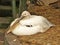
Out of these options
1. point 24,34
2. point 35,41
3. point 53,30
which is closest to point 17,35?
point 24,34

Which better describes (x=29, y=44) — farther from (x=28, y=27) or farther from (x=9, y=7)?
(x=9, y=7)

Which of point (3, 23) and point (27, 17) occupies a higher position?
point (27, 17)

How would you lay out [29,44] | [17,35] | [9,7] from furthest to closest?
[9,7]
[17,35]
[29,44]

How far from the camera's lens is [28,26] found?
1710mm

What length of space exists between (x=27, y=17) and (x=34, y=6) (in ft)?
2.33

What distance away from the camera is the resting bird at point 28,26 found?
1.67 m

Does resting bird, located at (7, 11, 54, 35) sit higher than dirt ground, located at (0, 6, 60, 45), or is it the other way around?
resting bird, located at (7, 11, 54, 35)

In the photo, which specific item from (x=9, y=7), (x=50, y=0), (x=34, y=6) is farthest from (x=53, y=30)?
(x=9, y=7)

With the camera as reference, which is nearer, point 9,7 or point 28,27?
point 28,27

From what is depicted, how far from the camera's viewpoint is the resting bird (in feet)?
5.48

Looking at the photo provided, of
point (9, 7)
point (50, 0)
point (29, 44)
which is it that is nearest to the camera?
point (29, 44)

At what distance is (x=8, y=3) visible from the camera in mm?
3180

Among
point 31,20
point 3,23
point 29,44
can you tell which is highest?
point 31,20

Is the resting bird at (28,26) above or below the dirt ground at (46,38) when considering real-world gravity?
above
